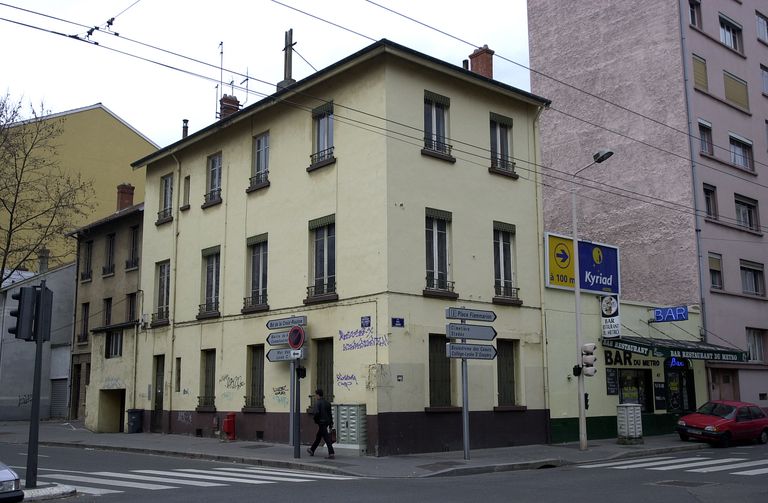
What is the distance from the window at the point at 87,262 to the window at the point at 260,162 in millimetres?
15961

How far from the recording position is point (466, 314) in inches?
717

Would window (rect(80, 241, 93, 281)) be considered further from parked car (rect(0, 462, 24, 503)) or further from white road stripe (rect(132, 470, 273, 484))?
parked car (rect(0, 462, 24, 503))

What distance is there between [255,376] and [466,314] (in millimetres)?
8358

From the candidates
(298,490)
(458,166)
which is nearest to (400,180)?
(458,166)

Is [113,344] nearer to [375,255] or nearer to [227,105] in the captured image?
[227,105]

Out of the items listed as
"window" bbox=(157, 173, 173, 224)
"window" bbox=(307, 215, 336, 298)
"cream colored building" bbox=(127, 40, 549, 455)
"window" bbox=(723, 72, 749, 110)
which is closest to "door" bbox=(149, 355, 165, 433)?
"cream colored building" bbox=(127, 40, 549, 455)

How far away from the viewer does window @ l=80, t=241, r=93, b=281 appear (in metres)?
37.2

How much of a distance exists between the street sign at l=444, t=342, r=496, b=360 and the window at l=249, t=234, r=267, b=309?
7.80 meters

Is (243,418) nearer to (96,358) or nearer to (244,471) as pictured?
(244,471)

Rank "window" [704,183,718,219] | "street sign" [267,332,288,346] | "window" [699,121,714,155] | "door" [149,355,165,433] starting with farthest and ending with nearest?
1. "window" [699,121,714,155]
2. "window" [704,183,718,219]
3. "door" [149,355,165,433]
4. "street sign" [267,332,288,346]

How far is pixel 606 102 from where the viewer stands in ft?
107

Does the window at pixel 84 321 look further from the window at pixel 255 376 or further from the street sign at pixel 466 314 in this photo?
the street sign at pixel 466 314

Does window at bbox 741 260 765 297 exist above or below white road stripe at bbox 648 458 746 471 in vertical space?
above

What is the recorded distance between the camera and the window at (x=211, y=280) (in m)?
25.9
